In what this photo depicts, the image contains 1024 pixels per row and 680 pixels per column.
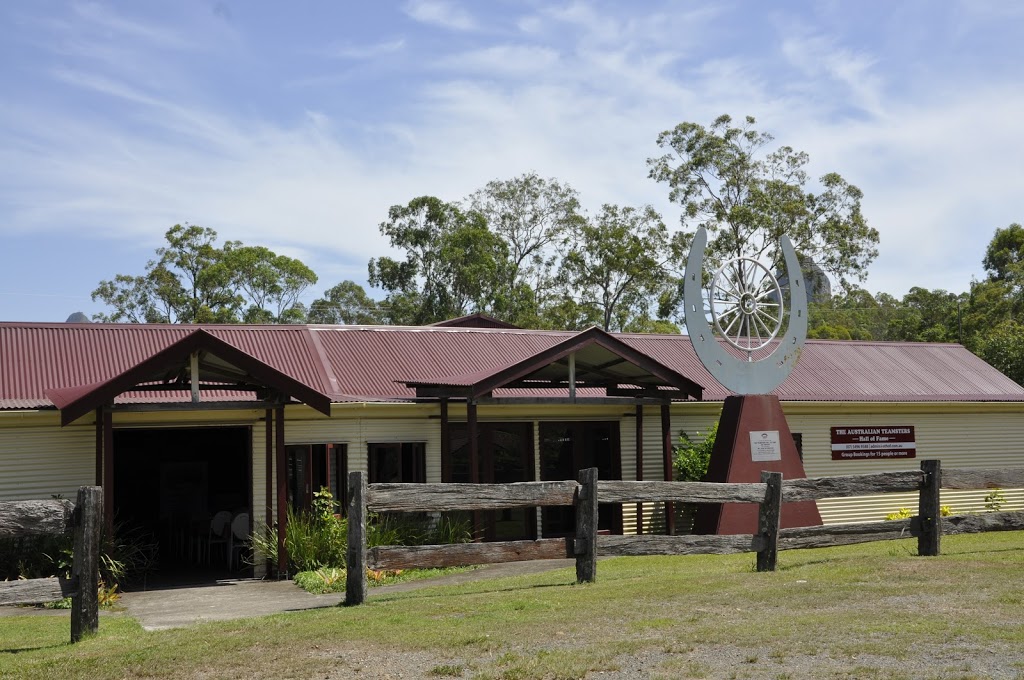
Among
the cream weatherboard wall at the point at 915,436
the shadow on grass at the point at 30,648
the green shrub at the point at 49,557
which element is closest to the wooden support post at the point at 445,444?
the green shrub at the point at 49,557

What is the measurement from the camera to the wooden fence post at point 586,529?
10.9 meters

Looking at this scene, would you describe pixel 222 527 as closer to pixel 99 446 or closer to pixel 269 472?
pixel 269 472

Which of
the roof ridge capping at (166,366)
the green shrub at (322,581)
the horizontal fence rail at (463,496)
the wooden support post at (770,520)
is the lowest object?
the green shrub at (322,581)

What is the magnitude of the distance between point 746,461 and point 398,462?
18.8 ft

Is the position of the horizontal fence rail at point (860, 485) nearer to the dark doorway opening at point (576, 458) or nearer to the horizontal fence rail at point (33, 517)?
the horizontal fence rail at point (33, 517)

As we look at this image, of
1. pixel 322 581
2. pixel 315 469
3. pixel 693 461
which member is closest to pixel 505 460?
pixel 693 461

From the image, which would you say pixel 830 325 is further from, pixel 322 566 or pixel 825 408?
pixel 322 566

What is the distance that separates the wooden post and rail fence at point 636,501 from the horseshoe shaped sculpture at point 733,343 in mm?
4745

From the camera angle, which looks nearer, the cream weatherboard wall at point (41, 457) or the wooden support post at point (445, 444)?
the cream weatherboard wall at point (41, 457)

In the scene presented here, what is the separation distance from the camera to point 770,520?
37.6ft

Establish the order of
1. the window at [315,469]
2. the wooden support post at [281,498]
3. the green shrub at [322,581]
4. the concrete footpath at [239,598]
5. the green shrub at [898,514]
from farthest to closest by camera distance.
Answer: the green shrub at [898,514]
the window at [315,469]
the wooden support post at [281,498]
the green shrub at [322,581]
the concrete footpath at [239,598]

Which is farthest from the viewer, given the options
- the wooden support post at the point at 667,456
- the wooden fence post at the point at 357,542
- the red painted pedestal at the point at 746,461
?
the wooden support post at the point at 667,456

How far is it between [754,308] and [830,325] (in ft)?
115

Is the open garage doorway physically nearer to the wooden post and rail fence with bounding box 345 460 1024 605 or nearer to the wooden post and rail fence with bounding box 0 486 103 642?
the wooden post and rail fence with bounding box 345 460 1024 605
